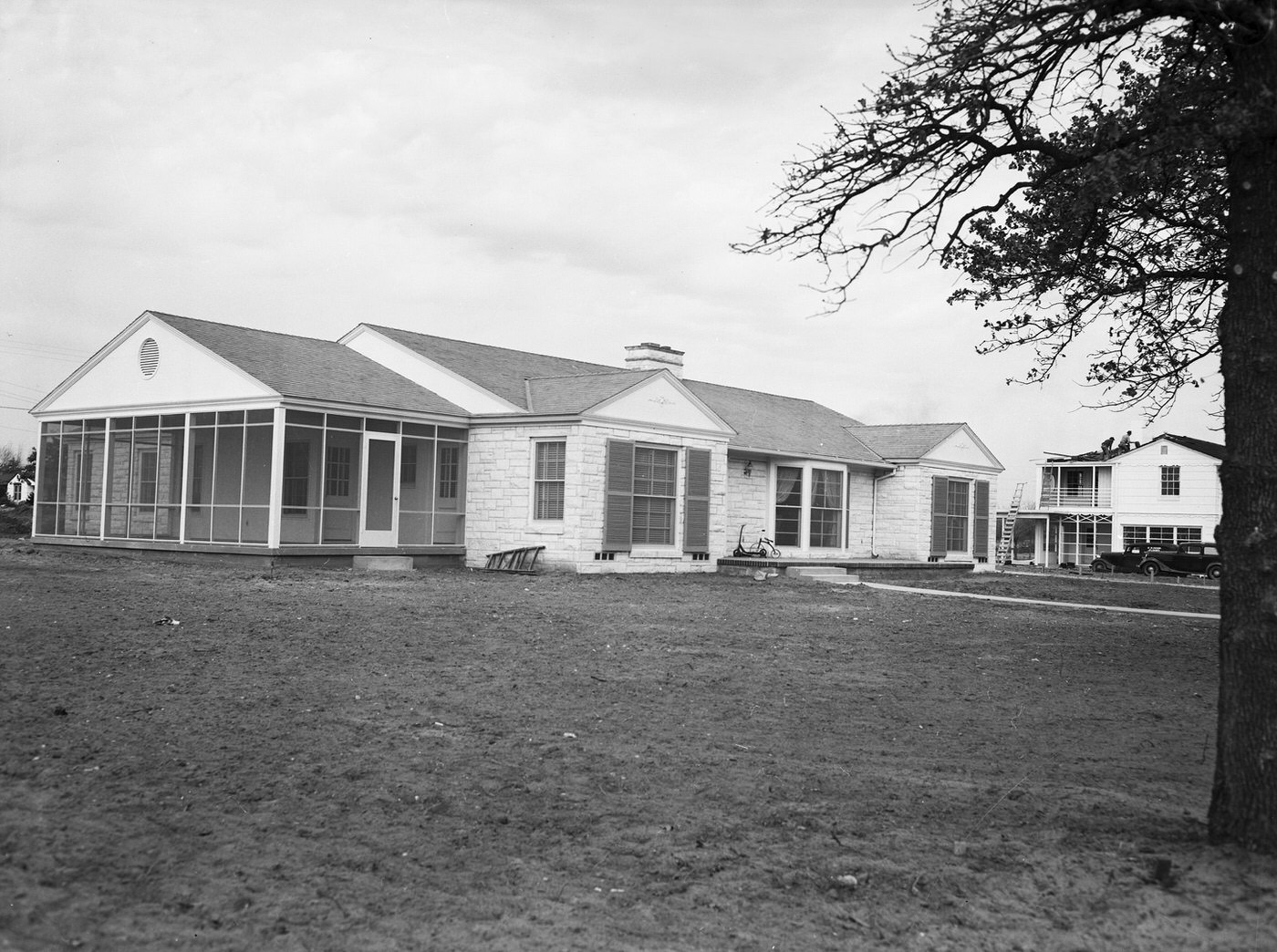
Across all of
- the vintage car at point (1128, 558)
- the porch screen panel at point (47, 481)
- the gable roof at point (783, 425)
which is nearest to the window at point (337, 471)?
the porch screen panel at point (47, 481)

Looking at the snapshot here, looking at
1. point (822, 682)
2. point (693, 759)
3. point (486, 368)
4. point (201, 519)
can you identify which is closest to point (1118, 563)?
point (486, 368)

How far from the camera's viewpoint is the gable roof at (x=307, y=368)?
20141 mm

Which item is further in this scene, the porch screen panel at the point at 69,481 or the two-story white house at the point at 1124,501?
the two-story white house at the point at 1124,501

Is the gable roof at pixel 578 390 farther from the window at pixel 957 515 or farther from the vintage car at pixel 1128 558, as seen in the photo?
the vintage car at pixel 1128 558

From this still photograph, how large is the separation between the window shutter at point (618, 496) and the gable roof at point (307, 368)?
3.36 meters

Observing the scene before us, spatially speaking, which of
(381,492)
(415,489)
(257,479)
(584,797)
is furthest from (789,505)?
(584,797)

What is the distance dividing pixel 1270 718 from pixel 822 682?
4.75 m

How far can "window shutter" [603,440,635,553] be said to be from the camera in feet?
68.5

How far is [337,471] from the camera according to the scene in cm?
2225

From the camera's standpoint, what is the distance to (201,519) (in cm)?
2205

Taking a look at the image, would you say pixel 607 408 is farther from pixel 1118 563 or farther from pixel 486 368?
pixel 1118 563

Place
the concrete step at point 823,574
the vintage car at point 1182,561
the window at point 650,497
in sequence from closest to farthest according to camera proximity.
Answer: the window at point 650,497, the concrete step at point 823,574, the vintage car at point 1182,561

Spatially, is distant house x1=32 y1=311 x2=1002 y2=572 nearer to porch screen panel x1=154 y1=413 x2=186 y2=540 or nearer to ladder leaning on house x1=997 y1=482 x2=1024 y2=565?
porch screen panel x1=154 y1=413 x2=186 y2=540

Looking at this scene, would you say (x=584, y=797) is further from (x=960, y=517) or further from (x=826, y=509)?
(x=960, y=517)
